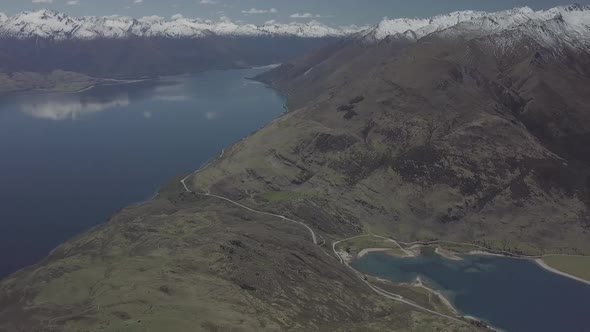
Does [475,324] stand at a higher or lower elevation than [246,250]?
lower

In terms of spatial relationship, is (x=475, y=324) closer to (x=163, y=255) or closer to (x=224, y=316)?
(x=224, y=316)

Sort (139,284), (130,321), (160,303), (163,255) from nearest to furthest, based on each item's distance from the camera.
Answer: (130,321) → (160,303) → (139,284) → (163,255)

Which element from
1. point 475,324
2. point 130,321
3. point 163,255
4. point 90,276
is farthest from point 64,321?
point 475,324

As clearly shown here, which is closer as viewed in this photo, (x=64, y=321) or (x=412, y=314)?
(x=64, y=321)

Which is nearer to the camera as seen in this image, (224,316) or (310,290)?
(224,316)

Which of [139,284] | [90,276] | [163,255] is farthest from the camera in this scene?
[163,255]

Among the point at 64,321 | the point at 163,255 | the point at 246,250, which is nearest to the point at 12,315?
the point at 64,321

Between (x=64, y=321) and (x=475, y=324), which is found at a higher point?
(x=64, y=321)

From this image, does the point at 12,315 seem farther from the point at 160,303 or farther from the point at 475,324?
the point at 475,324

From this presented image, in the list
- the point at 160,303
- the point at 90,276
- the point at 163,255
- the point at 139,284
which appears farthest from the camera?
the point at 163,255
